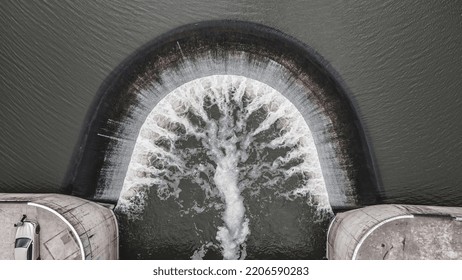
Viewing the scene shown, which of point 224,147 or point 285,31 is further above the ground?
point 285,31

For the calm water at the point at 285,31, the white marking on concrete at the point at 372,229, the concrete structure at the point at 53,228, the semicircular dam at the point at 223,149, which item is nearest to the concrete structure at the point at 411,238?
the white marking on concrete at the point at 372,229

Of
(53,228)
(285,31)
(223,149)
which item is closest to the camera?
(53,228)

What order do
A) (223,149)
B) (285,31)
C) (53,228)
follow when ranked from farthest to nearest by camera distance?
(223,149) < (285,31) < (53,228)

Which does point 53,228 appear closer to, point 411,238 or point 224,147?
point 224,147

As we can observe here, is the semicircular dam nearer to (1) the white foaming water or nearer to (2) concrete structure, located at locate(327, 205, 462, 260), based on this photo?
(1) the white foaming water

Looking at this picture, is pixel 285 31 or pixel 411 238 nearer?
pixel 411 238

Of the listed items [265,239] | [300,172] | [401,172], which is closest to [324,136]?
[300,172]

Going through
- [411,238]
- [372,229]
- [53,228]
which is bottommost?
[411,238]

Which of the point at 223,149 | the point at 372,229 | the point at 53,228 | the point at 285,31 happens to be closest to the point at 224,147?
the point at 223,149
